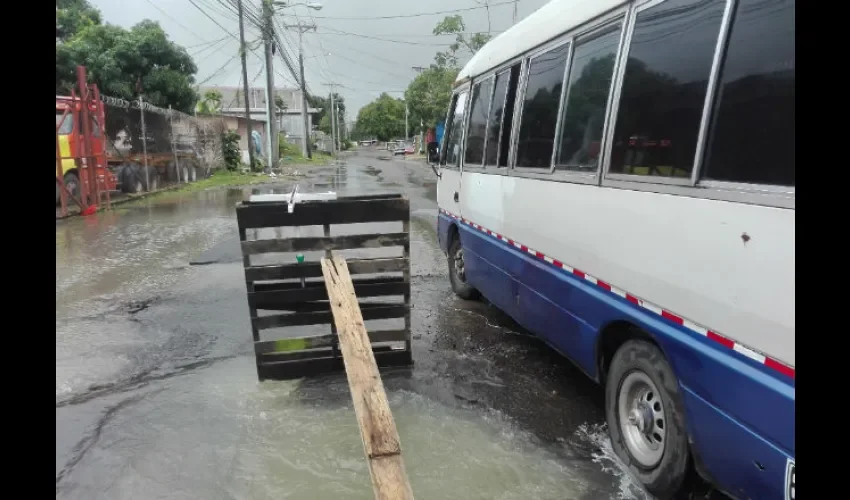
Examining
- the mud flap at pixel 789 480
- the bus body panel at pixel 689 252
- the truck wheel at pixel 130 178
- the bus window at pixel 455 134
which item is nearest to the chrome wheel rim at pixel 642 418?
the bus body panel at pixel 689 252

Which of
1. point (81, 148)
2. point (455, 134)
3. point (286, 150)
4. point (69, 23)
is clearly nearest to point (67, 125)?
point (81, 148)

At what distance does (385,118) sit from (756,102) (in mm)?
107764

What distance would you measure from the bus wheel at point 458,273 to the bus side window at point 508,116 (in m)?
1.69

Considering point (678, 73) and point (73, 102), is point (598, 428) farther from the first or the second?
point (73, 102)

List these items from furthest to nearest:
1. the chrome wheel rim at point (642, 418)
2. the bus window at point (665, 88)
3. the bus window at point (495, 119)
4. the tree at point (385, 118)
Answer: the tree at point (385, 118) → the bus window at point (495, 119) → the chrome wheel rim at point (642, 418) → the bus window at point (665, 88)

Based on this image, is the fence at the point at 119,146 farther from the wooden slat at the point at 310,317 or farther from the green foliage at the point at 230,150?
the wooden slat at the point at 310,317

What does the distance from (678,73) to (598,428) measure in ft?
7.42

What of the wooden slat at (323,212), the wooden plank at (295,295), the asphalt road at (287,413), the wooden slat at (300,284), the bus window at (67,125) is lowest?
the asphalt road at (287,413)

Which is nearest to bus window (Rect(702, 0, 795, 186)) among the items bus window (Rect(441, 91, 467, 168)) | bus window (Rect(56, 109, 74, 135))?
bus window (Rect(441, 91, 467, 168))

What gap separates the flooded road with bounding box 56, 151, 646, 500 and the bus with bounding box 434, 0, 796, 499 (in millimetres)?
520

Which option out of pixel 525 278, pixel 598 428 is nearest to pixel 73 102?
pixel 525 278

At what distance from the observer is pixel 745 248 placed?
221 centimetres

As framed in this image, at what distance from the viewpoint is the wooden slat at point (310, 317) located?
438 cm
